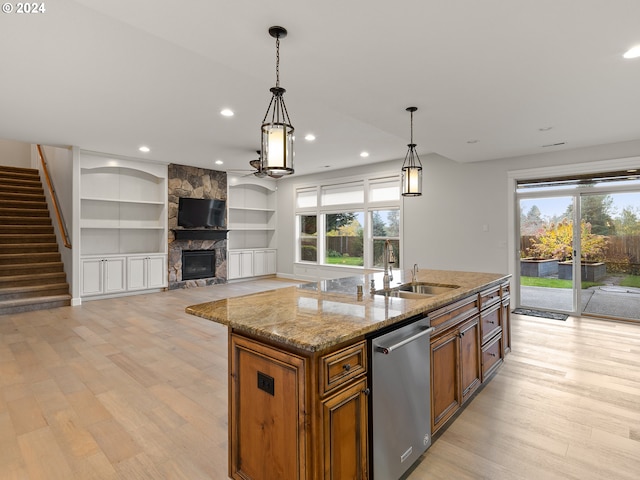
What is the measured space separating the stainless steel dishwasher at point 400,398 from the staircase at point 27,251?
21.5 ft

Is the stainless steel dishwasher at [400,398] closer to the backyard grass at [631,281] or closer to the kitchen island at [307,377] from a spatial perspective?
the kitchen island at [307,377]

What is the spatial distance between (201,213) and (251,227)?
176 cm

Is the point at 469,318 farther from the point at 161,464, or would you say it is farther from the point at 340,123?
the point at 340,123

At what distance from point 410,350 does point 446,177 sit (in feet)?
17.8

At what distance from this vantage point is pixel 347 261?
835cm

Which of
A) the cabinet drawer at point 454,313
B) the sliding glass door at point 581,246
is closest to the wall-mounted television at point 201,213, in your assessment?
the sliding glass door at point 581,246

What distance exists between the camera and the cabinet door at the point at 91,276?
6.34 m

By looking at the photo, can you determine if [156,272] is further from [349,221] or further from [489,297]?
[489,297]

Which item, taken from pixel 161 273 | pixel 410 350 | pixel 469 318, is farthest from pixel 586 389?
pixel 161 273

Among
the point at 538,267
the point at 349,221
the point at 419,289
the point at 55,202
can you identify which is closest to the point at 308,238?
the point at 349,221

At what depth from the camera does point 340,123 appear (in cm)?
477

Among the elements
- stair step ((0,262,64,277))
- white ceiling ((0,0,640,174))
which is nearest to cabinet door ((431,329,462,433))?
Answer: white ceiling ((0,0,640,174))

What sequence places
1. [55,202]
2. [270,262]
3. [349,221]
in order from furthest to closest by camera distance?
[270,262] → [349,221] → [55,202]

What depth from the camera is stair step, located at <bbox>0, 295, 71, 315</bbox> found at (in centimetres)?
547
